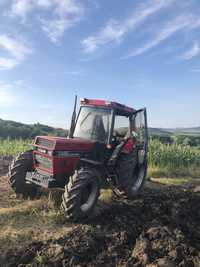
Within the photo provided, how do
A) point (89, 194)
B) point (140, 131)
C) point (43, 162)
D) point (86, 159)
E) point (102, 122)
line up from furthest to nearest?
point (140, 131)
point (102, 122)
point (43, 162)
point (86, 159)
point (89, 194)

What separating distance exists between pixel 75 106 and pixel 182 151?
30.9 feet

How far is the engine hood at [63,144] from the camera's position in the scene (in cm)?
624

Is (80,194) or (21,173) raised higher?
(21,173)

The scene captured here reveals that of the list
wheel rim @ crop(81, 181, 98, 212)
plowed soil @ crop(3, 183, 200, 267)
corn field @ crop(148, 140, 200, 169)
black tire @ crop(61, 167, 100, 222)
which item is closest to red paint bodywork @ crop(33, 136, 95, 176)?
black tire @ crop(61, 167, 100, 222)

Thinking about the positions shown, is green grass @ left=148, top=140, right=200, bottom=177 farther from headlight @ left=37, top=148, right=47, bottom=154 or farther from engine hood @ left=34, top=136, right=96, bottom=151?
headlight @ left=37, top=148, right=47, bottom=154

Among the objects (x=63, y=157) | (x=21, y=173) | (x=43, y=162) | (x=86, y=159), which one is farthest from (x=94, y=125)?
(x=21, y=173)

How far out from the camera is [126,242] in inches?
200

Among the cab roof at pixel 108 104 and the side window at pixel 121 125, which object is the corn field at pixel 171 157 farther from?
the cab roof at pixel 108 104

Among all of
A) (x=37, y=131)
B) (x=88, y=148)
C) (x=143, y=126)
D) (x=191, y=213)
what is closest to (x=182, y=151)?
(x=143, y=126)

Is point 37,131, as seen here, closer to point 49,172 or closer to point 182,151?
point 182,151

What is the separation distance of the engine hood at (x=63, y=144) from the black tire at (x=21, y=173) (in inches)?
20.6

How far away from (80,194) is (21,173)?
6.27 feet

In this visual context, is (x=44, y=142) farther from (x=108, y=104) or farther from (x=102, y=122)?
(x=108, y=104)

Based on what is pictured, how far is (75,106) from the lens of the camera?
285 inches
